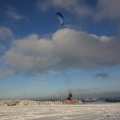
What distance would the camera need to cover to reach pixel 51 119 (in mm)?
17266

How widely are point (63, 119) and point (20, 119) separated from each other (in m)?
2.95

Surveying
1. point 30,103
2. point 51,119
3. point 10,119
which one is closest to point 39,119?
point 51,119

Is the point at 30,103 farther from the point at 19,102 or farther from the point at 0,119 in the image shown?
the point at 0,119

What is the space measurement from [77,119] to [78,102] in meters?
37.2

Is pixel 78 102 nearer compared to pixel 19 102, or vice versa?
pixel 19 102

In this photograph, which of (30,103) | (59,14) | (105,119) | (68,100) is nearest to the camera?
(105,119)

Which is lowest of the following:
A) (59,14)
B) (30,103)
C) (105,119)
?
(105,119)

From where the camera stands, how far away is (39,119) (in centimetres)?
1741

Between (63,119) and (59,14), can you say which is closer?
(63,119)

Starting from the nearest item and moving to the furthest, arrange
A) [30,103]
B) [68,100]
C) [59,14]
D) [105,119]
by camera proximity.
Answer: [105,119], [59,14], [30,103], [68,100]

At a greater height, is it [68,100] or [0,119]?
[68,100]

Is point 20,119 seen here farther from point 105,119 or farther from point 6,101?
point 6,101

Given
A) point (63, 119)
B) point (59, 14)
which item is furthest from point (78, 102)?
point (63, 119)

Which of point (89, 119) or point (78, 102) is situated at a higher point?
point (78, 102)
